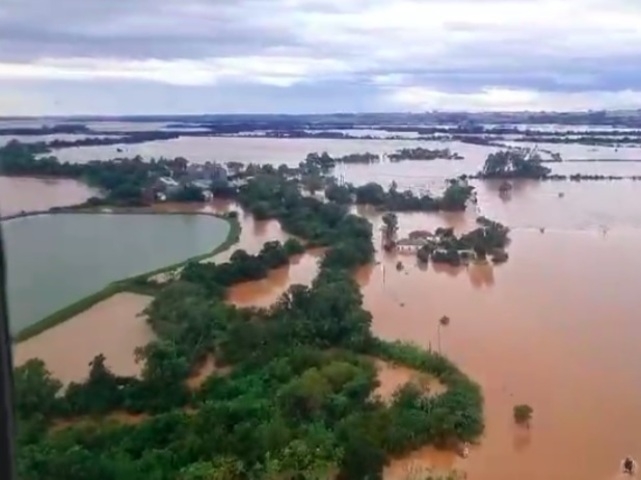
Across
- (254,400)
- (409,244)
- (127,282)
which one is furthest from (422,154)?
(254,400)

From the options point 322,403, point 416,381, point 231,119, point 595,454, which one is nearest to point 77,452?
point 322,403

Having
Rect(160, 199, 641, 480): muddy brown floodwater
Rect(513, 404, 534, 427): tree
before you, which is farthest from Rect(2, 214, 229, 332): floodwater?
Rect(513, 404, 534, 427): tree

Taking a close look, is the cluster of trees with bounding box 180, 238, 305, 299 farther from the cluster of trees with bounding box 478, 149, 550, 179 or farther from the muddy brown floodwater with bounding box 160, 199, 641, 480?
the cluster of trees with bounding box 478, 149, 550, 179

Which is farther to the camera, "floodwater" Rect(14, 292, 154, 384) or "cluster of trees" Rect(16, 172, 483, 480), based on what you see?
"floodwater" Rect(14, 292, 154, 384)

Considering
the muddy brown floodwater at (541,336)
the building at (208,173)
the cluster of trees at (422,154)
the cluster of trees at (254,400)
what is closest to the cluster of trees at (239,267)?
the cluster of trees at (254,400)

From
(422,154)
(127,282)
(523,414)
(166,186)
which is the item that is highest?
(422,154)

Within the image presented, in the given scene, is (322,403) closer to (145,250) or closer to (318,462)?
(318,462)

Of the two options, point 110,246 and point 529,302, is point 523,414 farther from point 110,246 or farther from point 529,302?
point 110,246
